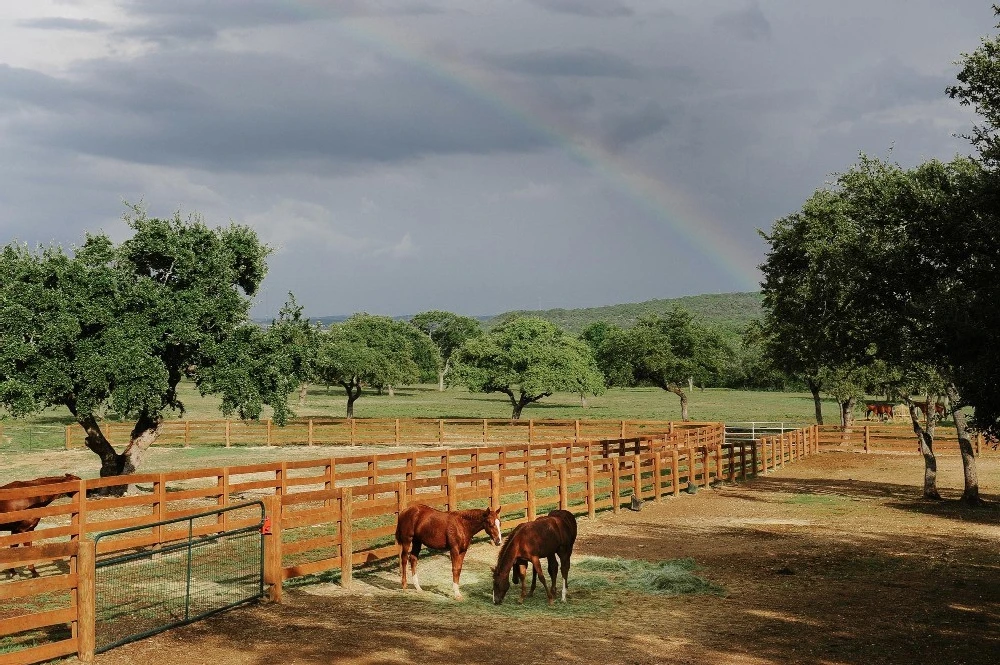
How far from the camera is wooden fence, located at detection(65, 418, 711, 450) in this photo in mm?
41719

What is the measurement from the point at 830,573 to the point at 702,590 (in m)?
2.66

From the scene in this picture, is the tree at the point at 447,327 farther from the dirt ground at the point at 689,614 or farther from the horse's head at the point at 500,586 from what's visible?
the horse's head at the point at 500,586

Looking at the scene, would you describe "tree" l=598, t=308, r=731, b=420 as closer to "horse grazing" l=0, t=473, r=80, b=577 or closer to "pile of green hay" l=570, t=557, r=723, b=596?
"pile of green hay" l=570, t=557, r=723, b=596

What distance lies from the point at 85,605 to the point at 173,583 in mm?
3482

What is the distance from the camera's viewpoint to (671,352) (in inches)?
2803

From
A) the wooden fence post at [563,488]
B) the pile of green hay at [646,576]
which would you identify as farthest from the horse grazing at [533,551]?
the wooden fence post at [563,488]

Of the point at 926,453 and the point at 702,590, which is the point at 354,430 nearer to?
the point at 926,453

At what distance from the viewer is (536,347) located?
184 feet

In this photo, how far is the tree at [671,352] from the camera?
70500mm

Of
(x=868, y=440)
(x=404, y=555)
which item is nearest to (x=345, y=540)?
(x=404, y=555)

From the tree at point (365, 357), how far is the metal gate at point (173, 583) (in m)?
40.8

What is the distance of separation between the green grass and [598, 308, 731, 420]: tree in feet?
12.0

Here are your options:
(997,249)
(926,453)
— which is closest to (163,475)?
(997,249)

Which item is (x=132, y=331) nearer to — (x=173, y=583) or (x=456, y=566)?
(x=173, y=583)
